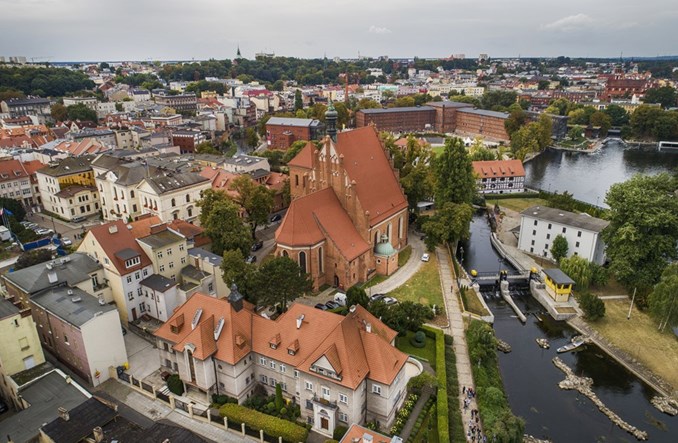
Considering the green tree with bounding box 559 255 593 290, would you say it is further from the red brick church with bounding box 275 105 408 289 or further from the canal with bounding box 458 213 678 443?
the red brick church with bounding box 275 105 408 289

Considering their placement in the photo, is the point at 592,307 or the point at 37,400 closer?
the point at 37,400

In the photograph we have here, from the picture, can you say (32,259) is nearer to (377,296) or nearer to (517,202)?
(377,296)

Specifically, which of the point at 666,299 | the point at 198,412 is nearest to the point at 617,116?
the point at 666,299

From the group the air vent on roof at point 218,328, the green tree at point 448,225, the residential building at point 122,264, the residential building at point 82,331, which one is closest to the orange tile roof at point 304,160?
the green tree at point 448,225

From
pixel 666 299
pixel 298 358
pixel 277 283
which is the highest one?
pixel 277 283

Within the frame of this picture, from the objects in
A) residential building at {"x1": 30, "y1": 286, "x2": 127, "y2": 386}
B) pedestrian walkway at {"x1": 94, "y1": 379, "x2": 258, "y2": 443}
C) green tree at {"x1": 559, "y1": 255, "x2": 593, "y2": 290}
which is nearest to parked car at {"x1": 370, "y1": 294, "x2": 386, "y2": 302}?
pedestrian walkway at {"x1": 94, "y1": 379, "x2": 258, "y2": 443}

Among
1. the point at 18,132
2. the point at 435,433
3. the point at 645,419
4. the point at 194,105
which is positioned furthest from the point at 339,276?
the point at 194,105
